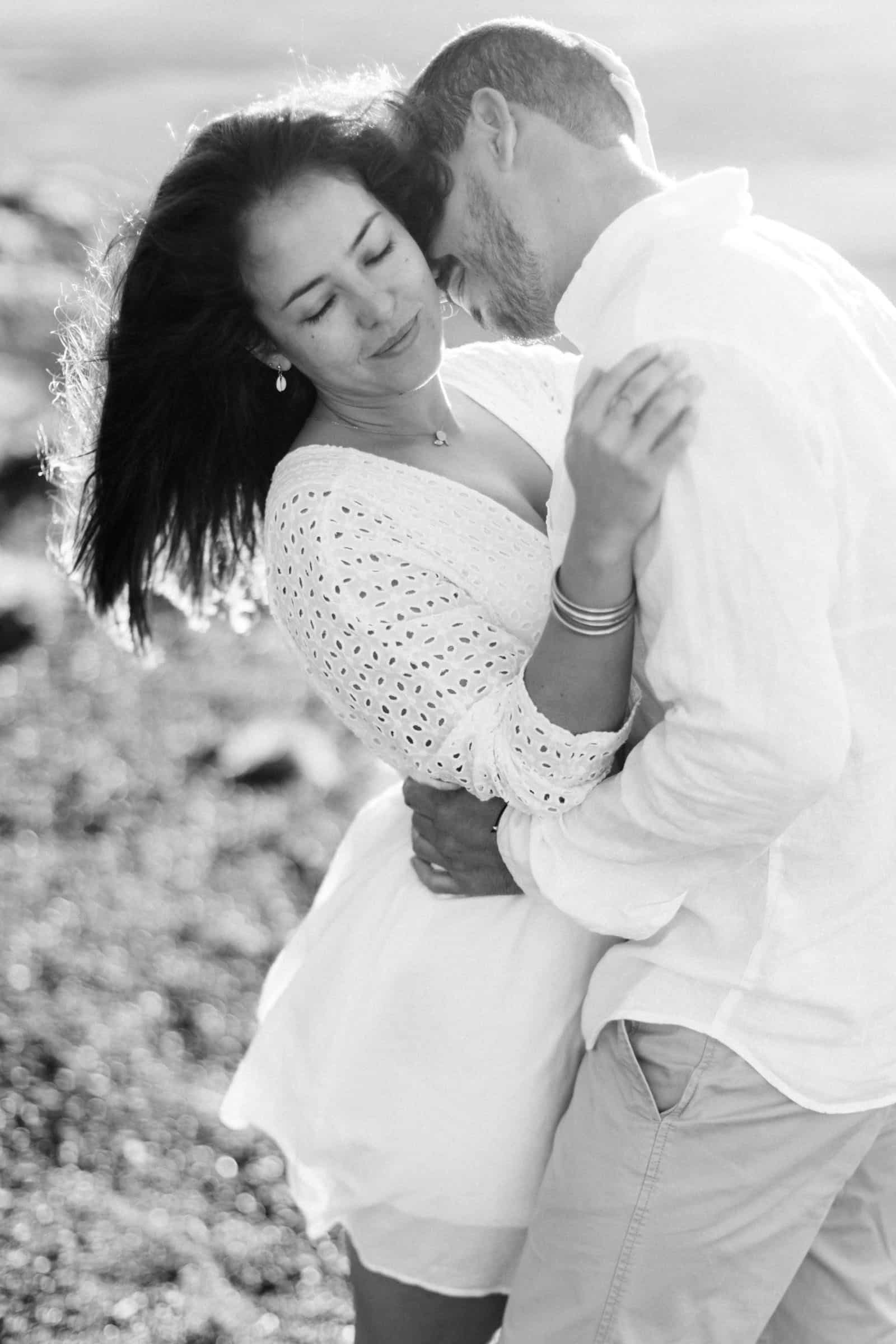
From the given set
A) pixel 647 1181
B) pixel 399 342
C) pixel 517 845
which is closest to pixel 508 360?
pixel 399 342

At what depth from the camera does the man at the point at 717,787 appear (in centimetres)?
156

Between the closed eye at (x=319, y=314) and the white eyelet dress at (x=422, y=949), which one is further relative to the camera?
the closed eye at (x=319, y=314)

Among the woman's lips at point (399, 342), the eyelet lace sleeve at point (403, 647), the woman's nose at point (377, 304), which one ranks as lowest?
the eyelet lace sleeve at point (403, 647)

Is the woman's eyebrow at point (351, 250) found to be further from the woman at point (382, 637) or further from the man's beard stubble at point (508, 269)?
the man's beard stubble at point (508, 269)

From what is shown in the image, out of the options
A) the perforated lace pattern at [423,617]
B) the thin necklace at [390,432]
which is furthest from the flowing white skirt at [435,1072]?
the thin necklace at [390,432]

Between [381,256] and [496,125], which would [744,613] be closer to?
[496,125]

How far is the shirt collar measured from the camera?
5.50ft

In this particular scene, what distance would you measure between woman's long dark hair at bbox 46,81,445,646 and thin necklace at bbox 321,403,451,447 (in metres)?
0.13

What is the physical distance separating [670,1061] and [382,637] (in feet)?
2.15

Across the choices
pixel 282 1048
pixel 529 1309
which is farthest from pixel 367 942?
pixel 529 1309

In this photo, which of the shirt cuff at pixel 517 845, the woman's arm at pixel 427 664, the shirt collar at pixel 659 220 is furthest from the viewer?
the shirt cuff at pixel 517 845

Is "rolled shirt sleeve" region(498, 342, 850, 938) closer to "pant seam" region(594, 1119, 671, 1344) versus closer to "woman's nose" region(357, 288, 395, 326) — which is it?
"pant seam" region(594, 1119, 671, 1344)

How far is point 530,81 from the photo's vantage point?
1.90m

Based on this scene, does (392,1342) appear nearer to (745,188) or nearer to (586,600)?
(586,600)
